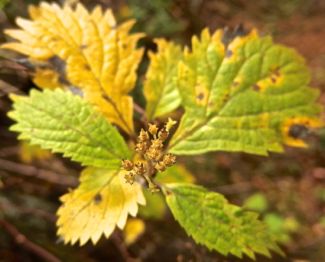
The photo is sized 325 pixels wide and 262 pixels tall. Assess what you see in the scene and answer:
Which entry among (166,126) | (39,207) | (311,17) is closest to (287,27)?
(311,17)

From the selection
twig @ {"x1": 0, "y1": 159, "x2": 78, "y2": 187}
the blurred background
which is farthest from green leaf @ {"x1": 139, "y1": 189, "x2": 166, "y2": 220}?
twig @ {"x1": 0, "y1": 159, "x2": 78, "y2": 187}

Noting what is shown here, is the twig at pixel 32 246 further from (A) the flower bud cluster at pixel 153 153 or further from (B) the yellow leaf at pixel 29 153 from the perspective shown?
(A) the flower bud cluster at pixel 153 153

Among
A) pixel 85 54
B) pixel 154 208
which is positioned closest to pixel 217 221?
pixel 85 54

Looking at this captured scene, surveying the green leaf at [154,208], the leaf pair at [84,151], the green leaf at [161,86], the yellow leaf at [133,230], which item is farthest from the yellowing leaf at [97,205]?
the green leaf at [154,208]

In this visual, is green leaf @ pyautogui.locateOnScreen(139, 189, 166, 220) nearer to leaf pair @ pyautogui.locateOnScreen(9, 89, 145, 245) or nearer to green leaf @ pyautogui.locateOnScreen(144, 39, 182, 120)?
green leaf @ pyautogui.locateOnScreen(144, 39, 182, 120)

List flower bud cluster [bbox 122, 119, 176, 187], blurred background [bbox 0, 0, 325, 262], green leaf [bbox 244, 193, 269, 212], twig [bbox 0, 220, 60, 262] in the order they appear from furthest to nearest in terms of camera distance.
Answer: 1. green leaf [bbox 244, 193, 269, 212]
2. blurred background [bbox 0, 0, 325, 262]
3. twig [bbox 0, 220, 60, 262]
4. flower bud cluster [bbox 122, 119, 176, 187]

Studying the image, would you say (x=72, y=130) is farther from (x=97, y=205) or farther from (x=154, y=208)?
(x=154, y=208)
